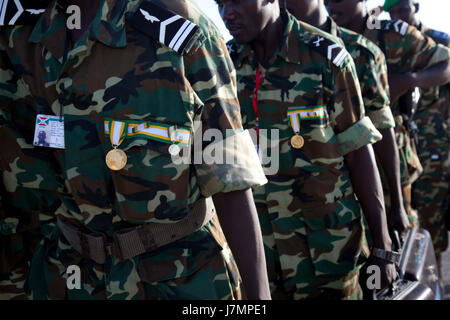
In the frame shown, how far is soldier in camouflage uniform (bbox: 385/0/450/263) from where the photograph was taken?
4910 millimetres

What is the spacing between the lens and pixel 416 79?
387cm

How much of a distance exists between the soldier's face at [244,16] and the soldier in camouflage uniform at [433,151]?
310 centimetres

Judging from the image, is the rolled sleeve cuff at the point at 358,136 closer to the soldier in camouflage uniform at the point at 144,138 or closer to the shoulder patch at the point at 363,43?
the shoulder patch at the point at 363,43

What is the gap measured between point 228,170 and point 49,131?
0.50 metres

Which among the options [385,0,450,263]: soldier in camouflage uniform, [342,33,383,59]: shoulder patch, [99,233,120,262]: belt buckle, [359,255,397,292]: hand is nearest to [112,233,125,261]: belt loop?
[99,233,120,262]: belt buckle

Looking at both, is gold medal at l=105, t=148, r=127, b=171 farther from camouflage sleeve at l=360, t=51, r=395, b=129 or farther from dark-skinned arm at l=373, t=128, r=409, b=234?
dark-skinned arm at l=373, t=128, r=409, b=234

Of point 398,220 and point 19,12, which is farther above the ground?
point 19,12

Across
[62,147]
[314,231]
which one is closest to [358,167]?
[314,231]

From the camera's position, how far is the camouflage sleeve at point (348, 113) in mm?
2312

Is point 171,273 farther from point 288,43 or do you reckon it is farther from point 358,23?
point 358,23

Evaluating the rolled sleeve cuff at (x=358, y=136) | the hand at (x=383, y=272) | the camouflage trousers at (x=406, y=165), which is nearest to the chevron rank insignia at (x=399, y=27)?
the camouflage trousers at (x=406, y=165)

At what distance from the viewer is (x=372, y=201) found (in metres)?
2.38

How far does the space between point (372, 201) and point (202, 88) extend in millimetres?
1405

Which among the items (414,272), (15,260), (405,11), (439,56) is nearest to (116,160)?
(15,260)
